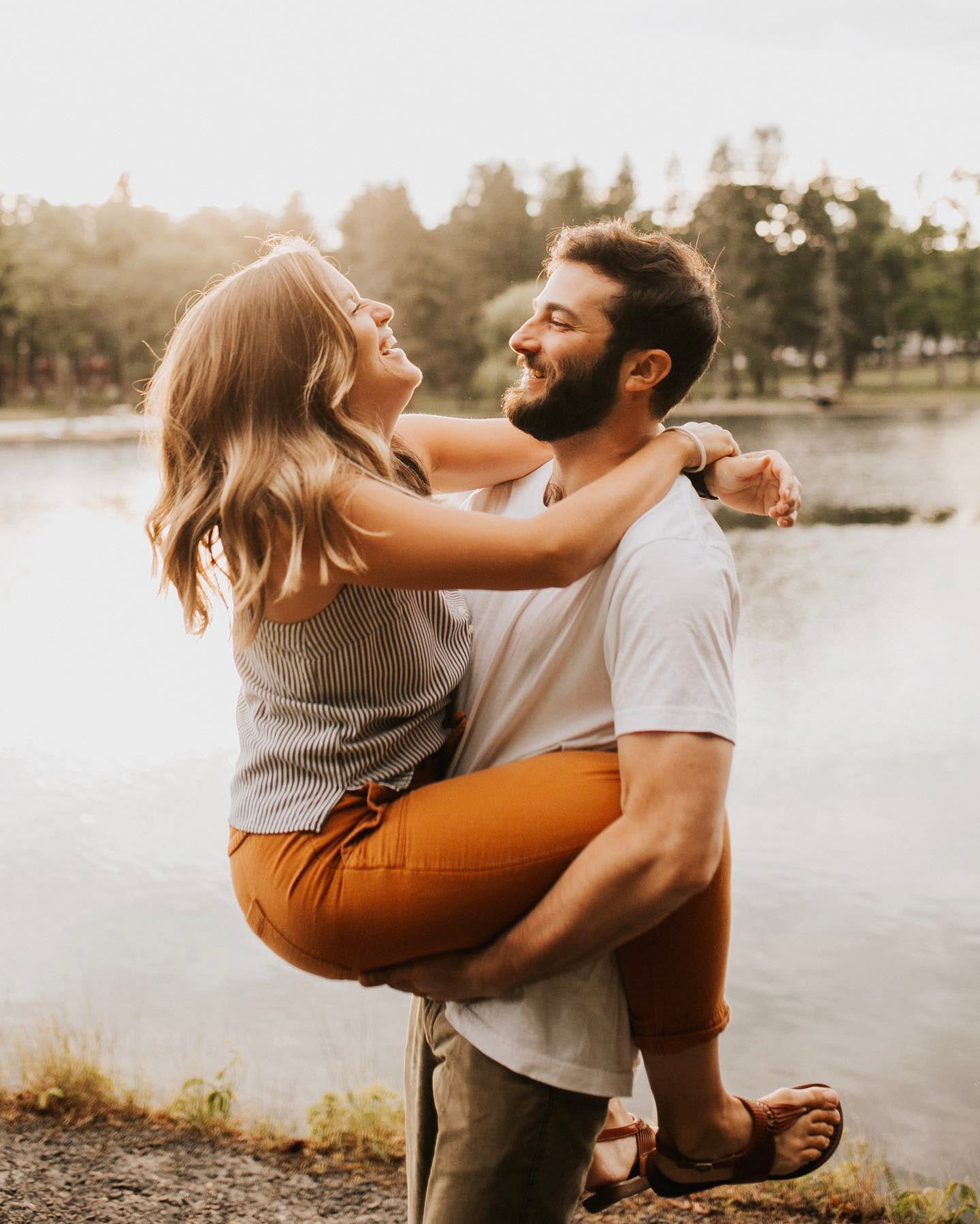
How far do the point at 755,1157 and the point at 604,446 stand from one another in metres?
1.19

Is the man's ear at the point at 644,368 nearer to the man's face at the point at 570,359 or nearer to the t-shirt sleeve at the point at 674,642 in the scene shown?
the man's face at the point at 570,359

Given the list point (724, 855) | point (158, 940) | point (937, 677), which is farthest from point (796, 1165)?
point (937, 677)

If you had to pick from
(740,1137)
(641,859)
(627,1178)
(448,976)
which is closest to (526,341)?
(641,859)

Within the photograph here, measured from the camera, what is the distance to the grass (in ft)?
10.7

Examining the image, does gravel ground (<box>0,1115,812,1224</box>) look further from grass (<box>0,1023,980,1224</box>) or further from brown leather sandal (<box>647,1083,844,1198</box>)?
brown leather sandal (<box>647,1083,844,1198</box>)

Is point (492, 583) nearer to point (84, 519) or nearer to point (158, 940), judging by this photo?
point (158, 940)

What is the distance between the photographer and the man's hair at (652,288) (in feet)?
6.13

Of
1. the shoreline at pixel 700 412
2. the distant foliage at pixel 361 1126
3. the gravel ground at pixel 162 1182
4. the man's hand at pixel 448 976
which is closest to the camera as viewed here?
the man's hand at pixel 448 976

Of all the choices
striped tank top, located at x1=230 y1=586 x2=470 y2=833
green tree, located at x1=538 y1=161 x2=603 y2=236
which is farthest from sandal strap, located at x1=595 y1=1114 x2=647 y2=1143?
green tree, located at x1=538 y1=161 x2=603 y2=236

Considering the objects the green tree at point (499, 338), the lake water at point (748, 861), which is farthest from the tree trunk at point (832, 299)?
the lake water at point (748, 861)

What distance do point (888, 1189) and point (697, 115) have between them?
56094mm

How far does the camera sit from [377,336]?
71.3 inches

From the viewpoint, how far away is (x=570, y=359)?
1.88 m

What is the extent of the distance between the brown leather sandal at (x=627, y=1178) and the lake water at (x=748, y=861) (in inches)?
94.9
